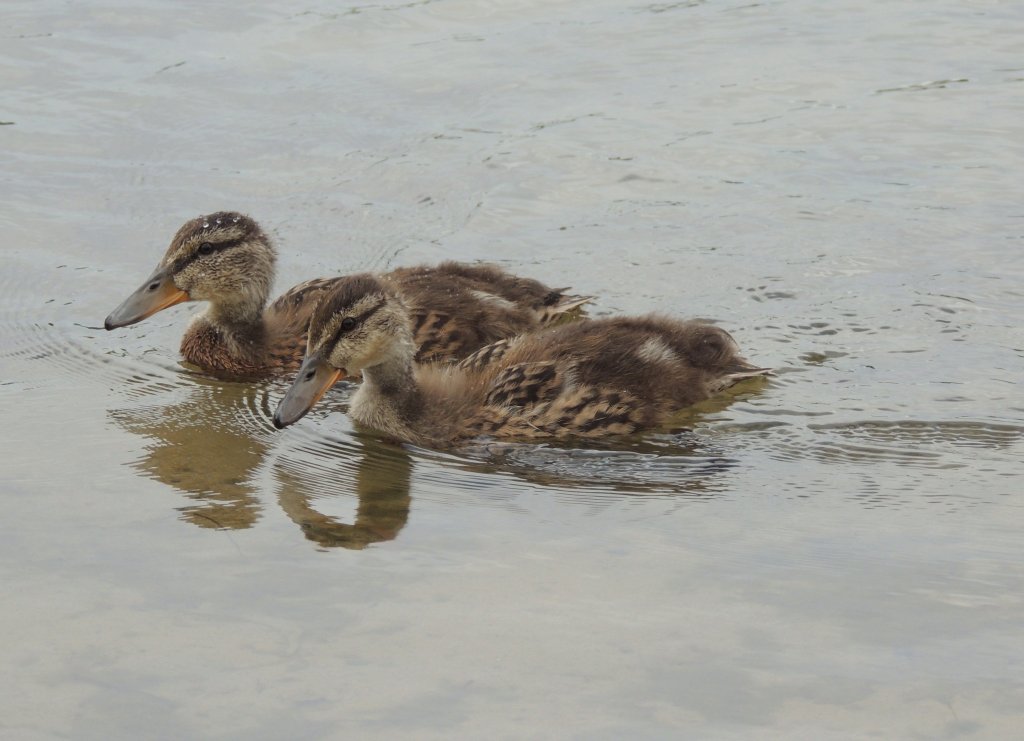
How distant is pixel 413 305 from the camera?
22.9 feet

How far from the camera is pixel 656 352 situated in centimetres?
635

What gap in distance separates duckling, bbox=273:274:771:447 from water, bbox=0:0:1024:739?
0.14 meters

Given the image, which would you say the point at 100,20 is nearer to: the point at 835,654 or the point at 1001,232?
the point at 1001,232

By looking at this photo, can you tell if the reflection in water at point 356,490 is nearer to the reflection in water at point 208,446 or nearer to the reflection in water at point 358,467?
the reflection in water at point 358,467

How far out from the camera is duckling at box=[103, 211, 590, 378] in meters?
7.05

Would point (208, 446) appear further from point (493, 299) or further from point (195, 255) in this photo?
point (493, 299)

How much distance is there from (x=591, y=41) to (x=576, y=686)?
7.42m

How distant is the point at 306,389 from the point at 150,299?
128cm

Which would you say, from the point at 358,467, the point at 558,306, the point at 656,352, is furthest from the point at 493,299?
the point at 358,467

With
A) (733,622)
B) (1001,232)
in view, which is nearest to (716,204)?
(1001,232)

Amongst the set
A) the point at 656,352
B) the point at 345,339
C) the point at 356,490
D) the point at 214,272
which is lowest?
the point at 356,490

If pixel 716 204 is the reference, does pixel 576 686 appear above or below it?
below

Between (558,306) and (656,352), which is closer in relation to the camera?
(656,352)

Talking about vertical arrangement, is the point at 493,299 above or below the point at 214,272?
below
